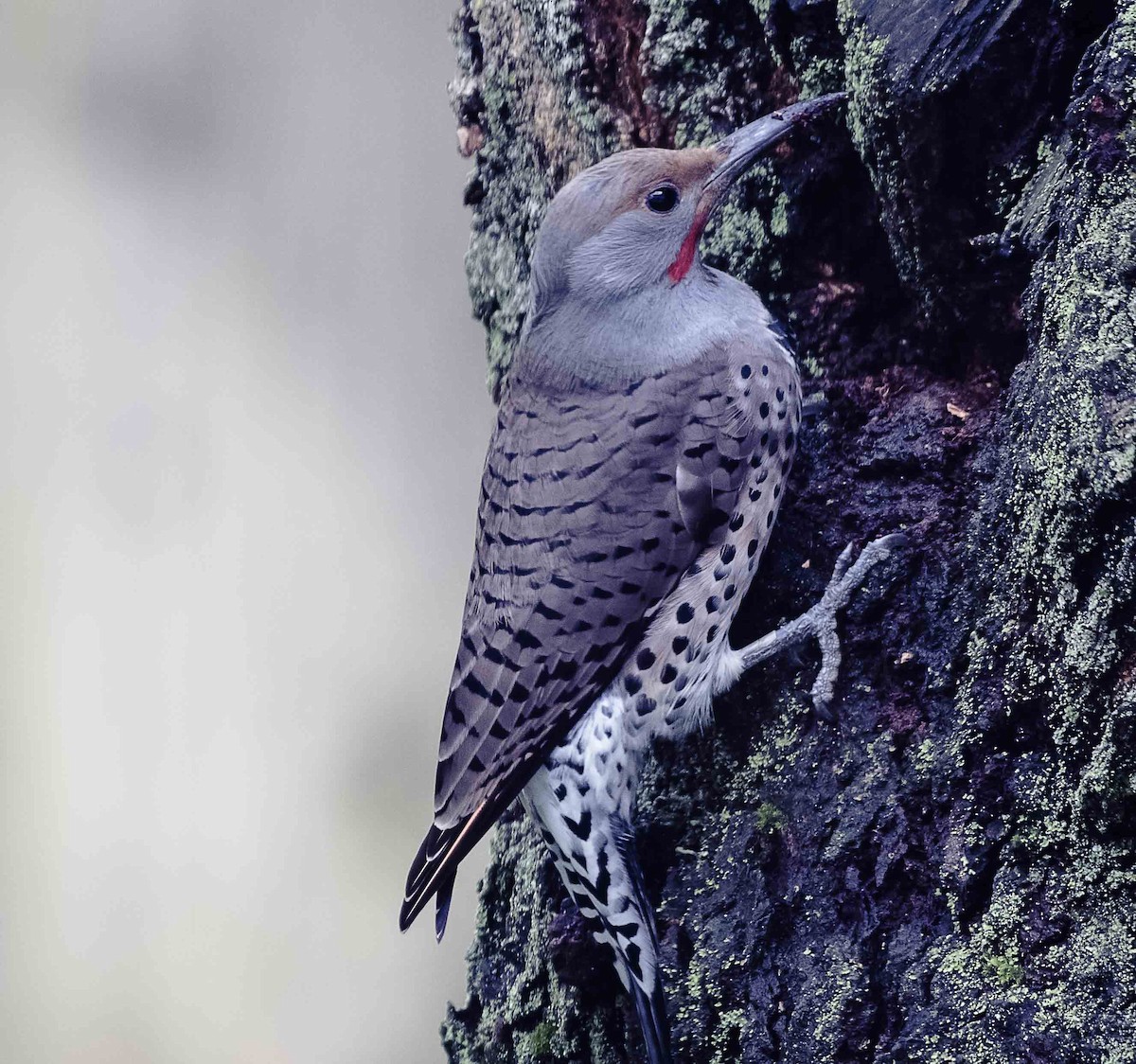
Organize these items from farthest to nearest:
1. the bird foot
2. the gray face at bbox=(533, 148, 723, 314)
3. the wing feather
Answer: the gray face at bbox=(533, 148, 723, 314) < the wing feather < the bird foot

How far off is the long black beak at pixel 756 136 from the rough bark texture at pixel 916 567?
62mm

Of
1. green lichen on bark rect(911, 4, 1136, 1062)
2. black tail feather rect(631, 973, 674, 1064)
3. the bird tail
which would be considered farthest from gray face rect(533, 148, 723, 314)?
black tail feather rect(631, 973, 674, 1064)

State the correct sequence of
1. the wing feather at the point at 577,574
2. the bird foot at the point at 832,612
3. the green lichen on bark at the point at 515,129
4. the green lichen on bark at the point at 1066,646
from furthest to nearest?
the green lichen on bark at the point at 515,129, the wing feather at the point at 577,574, the bird foot at the point at 832,612, the green lichen on bark at the point at 1066,646

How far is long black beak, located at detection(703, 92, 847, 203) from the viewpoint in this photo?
2074 mm

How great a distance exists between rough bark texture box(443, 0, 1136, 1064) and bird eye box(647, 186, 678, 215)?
16cm

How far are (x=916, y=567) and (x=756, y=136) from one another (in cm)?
78

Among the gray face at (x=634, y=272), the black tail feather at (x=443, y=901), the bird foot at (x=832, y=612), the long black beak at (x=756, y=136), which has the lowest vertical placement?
the black tail feather at (x=443, y=901)

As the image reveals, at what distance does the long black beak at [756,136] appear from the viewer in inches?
81.7

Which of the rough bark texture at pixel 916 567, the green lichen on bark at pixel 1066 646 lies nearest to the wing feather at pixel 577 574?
the rough bark texture at pixel 916 567

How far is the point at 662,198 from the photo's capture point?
7.39ft

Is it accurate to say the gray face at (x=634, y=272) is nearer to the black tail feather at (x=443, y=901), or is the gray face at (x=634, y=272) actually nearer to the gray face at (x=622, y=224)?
the gray face at (x=622, y=224)

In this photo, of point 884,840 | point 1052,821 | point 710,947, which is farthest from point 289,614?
point 1052,821

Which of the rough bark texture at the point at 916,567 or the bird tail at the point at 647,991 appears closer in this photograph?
the rough bark texture at the point at 916,567

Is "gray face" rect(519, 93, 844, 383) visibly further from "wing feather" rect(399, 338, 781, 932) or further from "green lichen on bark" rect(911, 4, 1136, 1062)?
"green lichen on bark" rect(911, 4, 1136, 1062)
